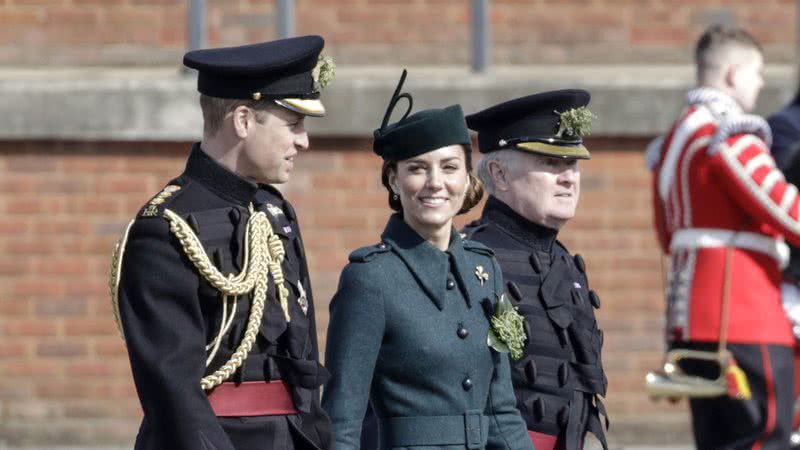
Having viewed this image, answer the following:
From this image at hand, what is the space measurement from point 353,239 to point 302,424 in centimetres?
514

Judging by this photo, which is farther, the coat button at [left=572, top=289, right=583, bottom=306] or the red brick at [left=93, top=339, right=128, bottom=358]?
the red brick at [left=93, top=339, right=128, bottom=358]

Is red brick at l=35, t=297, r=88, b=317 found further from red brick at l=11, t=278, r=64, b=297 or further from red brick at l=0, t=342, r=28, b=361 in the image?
red brick at l=0, t=342, r=28, b=361

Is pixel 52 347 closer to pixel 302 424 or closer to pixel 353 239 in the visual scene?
pixel 353 239

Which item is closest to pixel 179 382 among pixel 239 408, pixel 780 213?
pixel 239 408

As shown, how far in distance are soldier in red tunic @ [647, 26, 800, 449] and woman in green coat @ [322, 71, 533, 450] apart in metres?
2.24

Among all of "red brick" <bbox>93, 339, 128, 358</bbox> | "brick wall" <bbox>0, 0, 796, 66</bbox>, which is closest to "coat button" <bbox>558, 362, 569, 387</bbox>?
"red brick" <bbox>93, 339, 128, 358</bbox>

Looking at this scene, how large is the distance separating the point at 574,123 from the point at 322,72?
125 cm

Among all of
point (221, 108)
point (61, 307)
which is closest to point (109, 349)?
point (61, 307)

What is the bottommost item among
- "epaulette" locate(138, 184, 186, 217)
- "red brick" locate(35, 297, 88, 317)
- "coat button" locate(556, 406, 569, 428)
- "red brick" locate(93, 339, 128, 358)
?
"red brick" locate(93, 339, 128, 358)

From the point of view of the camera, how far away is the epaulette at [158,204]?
16.0 ft

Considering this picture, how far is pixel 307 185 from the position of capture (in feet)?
33.1

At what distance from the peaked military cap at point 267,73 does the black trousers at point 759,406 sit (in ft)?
9.61

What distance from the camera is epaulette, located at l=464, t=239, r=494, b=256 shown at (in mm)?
5641

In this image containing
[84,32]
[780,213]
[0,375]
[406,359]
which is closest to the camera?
[406,359]
